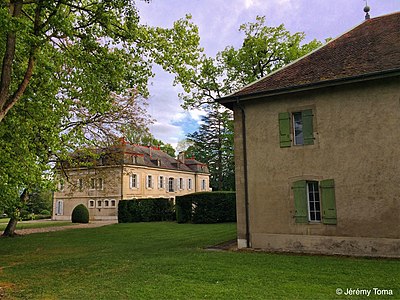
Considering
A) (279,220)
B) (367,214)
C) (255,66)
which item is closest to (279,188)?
(279,220)

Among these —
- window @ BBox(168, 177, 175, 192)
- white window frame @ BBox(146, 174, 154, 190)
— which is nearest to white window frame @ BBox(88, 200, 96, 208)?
white window frame @ BBox(146, 174, 154, 190)

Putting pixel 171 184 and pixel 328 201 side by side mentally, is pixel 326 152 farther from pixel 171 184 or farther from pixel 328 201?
pixel 171 184

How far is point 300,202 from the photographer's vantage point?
424 inches

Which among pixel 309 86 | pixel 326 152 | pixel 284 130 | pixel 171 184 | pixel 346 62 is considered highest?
pixel 346 62

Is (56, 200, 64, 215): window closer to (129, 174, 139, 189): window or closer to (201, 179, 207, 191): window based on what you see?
(129, 174, 139, 189): window

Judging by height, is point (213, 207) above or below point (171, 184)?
below

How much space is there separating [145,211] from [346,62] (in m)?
22.4

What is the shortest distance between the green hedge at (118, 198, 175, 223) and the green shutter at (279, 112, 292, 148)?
20052 millimetres

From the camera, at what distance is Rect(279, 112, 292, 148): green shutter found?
36.9 feet

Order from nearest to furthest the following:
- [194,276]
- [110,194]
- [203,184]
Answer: [194,276], [110,194], [203,184]

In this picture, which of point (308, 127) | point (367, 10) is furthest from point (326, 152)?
point (367, 10)

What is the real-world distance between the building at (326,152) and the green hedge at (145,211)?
1876 cm

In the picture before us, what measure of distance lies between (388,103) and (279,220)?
16.3 feet

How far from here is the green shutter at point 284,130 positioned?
442 inches
